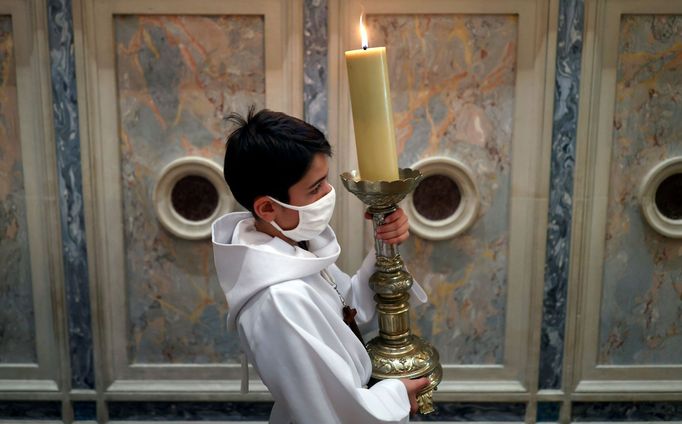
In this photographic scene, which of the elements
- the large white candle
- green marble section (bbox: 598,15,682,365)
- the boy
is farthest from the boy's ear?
green marble section (bbox: 598,15,682,365)

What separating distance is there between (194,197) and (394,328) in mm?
1427

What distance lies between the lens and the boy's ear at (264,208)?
5.11ft

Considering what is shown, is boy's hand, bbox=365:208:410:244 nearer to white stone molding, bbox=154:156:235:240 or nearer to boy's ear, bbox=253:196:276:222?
boy's ear, bbox=253:196:276:222

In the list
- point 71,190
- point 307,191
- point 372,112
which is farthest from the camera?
point 71,190

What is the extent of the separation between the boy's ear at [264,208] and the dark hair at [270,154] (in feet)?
0.04

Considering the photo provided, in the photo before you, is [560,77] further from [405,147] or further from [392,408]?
[392,408]

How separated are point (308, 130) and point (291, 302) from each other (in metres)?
Result: 0.43

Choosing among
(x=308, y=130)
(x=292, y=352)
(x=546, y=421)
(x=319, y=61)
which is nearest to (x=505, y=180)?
(x=319, y=61)

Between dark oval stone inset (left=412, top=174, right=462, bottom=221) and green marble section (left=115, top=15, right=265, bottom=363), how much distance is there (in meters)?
0.77

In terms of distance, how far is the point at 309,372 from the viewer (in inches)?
56.6

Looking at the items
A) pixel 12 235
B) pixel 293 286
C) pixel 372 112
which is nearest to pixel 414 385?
pixel 293 286

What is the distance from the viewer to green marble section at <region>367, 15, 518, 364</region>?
2475mm

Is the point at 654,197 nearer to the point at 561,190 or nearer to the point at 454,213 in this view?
the point at 561,190

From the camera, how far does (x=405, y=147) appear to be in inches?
101
